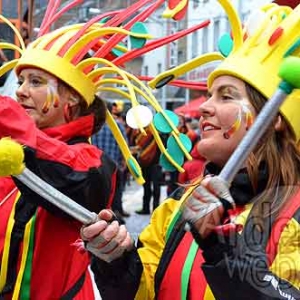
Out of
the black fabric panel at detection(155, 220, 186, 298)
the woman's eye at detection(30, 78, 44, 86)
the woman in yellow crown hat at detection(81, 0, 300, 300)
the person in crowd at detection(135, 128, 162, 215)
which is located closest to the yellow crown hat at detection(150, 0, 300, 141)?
the woman in yellow crown hat at detection(81, 0, 300, 300)

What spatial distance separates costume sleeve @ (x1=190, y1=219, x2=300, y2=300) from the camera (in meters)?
1.44

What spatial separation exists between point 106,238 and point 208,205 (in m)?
0.33

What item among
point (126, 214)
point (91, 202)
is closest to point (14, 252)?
point (91, 202)

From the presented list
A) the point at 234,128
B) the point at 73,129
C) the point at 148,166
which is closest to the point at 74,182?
the point at 73,129

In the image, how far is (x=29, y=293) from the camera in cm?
229

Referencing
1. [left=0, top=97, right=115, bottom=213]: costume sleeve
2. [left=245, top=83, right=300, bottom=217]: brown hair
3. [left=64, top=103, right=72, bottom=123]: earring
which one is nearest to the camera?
[left=245, top=83, right=300, bottom=217]: brown hair

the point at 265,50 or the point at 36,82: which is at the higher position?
the point at 265,50

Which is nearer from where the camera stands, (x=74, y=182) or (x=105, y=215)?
(x=105, y=215)

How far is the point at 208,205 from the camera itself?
4.42 ft

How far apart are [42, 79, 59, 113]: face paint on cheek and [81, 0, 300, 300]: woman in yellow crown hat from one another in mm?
740

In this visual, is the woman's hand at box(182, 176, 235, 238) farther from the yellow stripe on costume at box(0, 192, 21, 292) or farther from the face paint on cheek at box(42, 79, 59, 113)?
the face paint on cheek at box(42, 79, 59, 113)

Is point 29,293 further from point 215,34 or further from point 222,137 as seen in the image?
point 215,34

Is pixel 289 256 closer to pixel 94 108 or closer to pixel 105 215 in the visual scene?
pixel 105 215

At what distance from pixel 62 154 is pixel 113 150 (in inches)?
234
